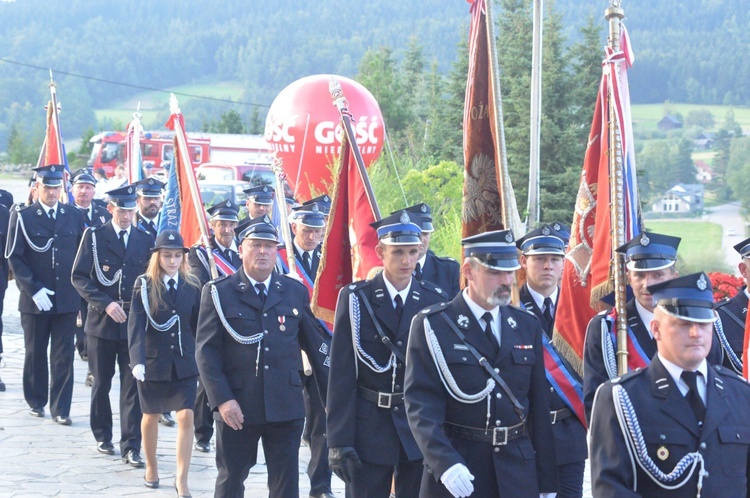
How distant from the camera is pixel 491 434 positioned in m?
5.52

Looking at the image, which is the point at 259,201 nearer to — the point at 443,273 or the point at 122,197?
the point at 122,197

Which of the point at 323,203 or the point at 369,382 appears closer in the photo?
the point at 369,382

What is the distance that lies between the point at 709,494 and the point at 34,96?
495 feet

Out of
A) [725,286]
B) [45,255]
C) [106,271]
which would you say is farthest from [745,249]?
[45,255]

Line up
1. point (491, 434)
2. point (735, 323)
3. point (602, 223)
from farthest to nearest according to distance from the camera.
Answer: point (735, 323)
point (602, 223)
point (491, 434)

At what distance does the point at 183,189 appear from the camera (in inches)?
426

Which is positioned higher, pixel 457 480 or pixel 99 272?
Answer: pixel 99 272

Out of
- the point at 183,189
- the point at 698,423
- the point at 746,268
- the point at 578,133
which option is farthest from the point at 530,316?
the point at 578,133

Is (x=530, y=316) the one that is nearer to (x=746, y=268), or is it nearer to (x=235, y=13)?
(x=746, y=268)

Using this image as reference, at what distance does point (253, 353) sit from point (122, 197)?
3999 mm

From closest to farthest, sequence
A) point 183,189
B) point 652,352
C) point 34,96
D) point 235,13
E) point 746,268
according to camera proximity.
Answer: point 652,352, point 746,268, point 183,189, point 34,96, point 235,13

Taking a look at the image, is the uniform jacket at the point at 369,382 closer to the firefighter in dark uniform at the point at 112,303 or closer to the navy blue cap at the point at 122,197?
the firefighter in dark uniform at the point at 112,303

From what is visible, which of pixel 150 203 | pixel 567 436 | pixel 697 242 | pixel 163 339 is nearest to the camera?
pixel 567 436

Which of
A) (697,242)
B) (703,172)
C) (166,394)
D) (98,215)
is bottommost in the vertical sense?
(697,242)
